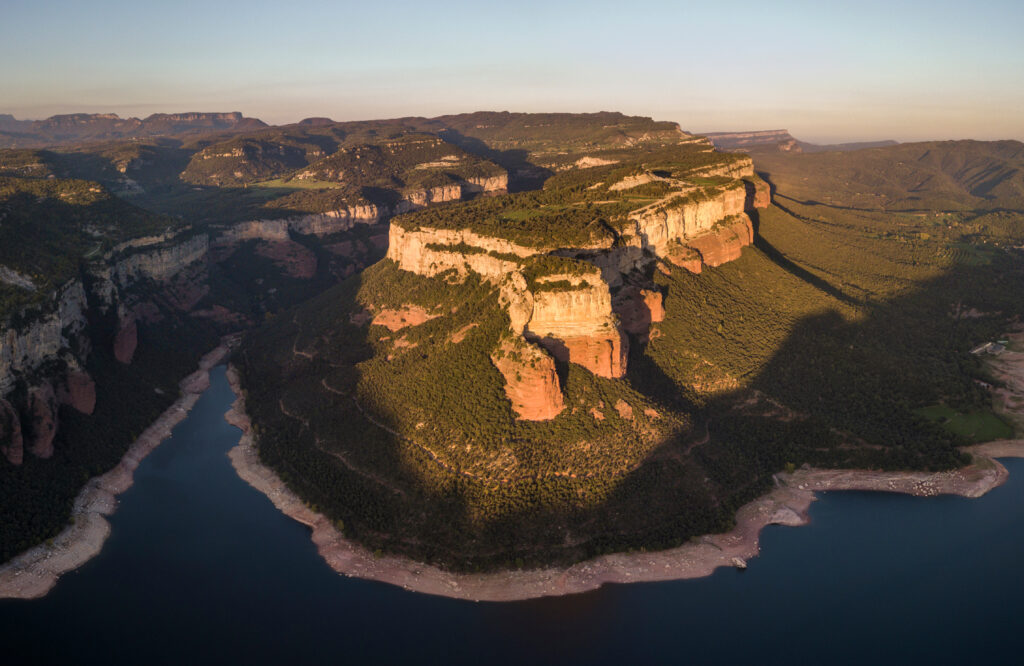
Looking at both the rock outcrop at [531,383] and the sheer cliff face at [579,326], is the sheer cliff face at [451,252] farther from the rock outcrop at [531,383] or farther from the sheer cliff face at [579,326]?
the rock outcrop at [531,383]

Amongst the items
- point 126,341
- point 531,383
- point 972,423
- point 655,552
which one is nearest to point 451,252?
point 531,383

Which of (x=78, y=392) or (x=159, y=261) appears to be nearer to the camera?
(x=78, y=392)

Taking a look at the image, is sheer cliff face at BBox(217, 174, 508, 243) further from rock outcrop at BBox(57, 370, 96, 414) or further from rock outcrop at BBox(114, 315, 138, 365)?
rock outcrop at BBox(57, 370, 96, 414)

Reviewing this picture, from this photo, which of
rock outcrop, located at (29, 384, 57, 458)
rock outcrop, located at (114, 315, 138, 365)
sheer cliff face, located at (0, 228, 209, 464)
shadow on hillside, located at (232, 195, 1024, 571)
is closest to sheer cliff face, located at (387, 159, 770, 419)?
shadow on hillside, located at (232, 195, 1024, 571)

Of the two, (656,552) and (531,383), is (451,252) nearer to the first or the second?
(531,383)

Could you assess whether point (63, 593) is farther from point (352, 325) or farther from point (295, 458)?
point (352, 325)

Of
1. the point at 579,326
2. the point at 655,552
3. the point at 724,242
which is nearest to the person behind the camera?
the point at 655,552
